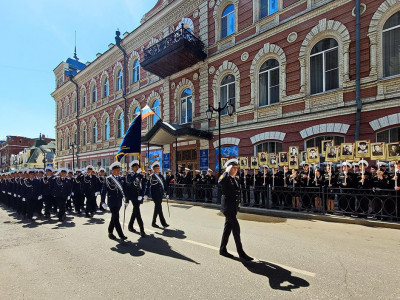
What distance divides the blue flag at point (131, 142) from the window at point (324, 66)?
867cm

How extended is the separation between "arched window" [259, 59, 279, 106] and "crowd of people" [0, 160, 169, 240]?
312 inches

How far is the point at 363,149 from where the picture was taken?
26.0 ft

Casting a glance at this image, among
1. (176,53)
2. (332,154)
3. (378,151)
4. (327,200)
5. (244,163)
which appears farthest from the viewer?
(176,53)

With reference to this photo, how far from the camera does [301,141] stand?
11898 mm

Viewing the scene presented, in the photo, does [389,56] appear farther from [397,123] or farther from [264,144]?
[264,144]

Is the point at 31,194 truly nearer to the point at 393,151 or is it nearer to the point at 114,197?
the point at 114,197

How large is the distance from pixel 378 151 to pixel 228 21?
12048 mm

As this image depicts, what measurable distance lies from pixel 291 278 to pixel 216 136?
12144 mm

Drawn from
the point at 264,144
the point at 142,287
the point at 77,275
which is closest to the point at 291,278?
the point at 142,287

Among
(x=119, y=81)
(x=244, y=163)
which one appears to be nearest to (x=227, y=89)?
(x=244, y=163)

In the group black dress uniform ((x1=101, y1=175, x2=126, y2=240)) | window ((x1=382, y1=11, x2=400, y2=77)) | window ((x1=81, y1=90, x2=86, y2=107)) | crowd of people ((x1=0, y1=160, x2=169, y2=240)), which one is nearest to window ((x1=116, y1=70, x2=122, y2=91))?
window ((x1=81, y1=90, x2=86, y2=107))

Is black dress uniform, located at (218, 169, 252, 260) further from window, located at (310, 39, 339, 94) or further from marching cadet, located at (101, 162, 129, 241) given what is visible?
window, located at (310, 39, 339, 94)

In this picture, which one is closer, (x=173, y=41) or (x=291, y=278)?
(x=291, y=278)

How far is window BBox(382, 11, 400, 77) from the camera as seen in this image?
385 inches
